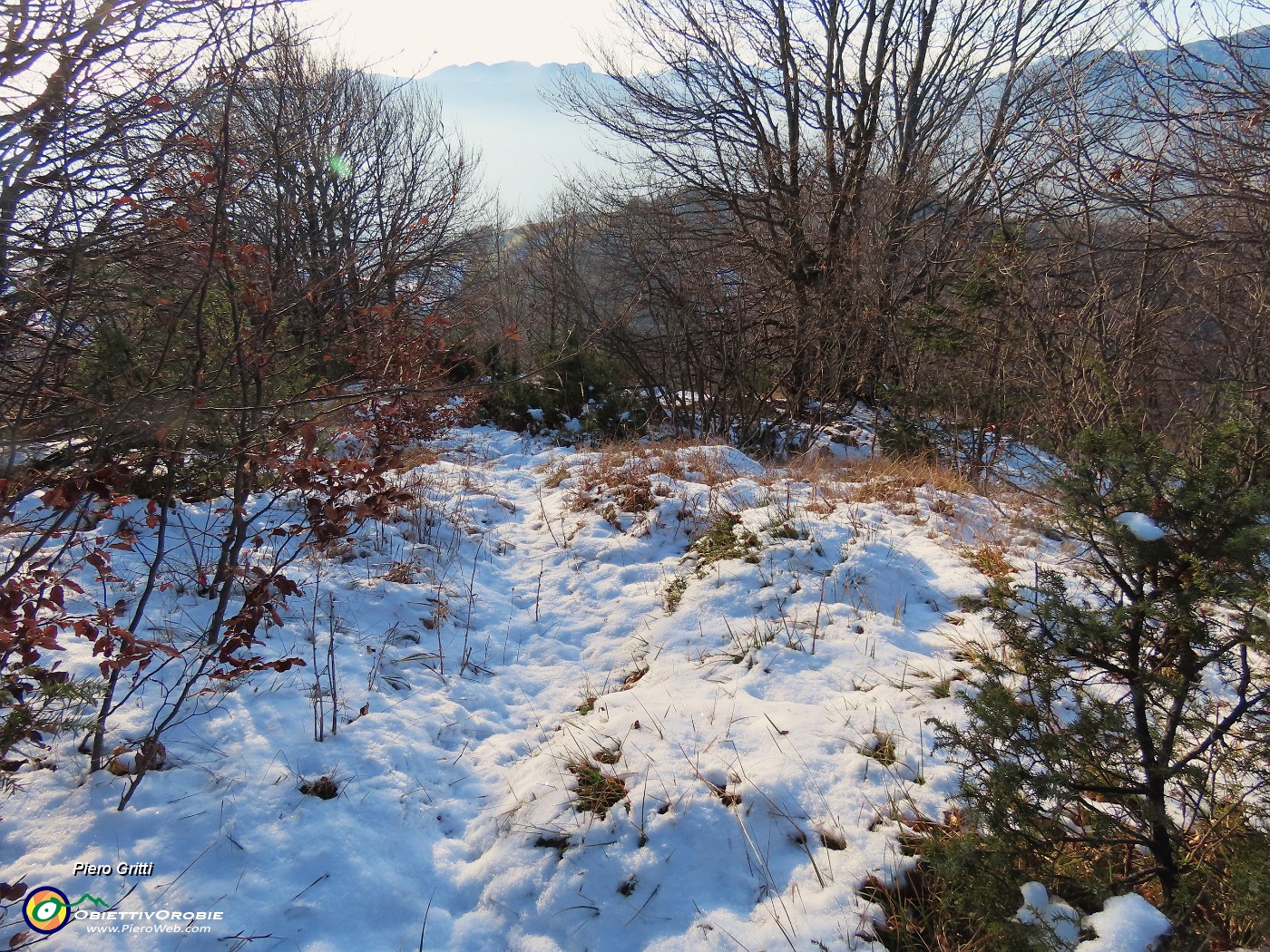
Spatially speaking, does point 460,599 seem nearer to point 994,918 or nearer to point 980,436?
point 994,918

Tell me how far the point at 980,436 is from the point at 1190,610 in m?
7.54

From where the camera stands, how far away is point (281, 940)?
6.21 feet

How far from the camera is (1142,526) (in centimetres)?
155

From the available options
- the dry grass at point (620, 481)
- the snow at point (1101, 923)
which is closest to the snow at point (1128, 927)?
the snow at point (1101, 923)

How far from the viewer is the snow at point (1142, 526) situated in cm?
153

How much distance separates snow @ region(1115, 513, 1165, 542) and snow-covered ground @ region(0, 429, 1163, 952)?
1199mm

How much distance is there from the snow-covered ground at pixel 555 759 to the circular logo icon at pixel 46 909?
0.14 ft

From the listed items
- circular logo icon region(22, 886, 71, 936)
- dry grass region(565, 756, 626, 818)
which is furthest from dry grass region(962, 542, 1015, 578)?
circular logo icon region(22, 886, 71, 936)

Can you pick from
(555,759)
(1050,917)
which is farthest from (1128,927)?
(555,759)

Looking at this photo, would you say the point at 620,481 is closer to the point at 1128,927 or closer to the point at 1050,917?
the point at 1050,917

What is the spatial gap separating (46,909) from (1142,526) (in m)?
3.18

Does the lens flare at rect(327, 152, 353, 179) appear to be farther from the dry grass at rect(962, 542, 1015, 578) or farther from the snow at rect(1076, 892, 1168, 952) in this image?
the snow at rect(1076, 892, 1168, 952)

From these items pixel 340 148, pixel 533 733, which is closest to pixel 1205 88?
pixel 533 733

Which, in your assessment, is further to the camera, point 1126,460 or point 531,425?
point 531,425
